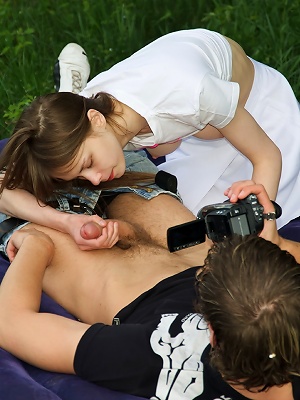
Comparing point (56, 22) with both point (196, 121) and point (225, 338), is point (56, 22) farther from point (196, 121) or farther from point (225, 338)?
point (225, 338)

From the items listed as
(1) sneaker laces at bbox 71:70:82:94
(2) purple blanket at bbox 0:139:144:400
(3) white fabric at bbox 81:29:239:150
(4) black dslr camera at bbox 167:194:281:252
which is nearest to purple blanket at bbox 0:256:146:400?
(2) purple blanket at bbox 0:139:144:400

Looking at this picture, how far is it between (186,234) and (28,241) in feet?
1.63

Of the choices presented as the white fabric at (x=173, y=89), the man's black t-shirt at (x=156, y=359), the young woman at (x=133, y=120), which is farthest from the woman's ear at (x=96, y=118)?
the man's black t-shirt at (x=156, y=359)

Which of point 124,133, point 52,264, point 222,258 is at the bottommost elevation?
point 52,264

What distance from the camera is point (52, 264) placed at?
2.73 metres

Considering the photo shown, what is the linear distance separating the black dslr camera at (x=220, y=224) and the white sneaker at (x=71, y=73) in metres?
1.41

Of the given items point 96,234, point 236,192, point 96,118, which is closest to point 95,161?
point 96,118

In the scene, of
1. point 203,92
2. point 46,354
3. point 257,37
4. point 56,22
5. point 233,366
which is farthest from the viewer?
point 56,22

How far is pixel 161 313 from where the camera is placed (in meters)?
2.33

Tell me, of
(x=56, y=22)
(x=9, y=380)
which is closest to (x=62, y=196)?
(x=9, y=380)

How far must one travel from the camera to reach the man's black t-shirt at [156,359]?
2.15 metres

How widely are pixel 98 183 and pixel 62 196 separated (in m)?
0.23

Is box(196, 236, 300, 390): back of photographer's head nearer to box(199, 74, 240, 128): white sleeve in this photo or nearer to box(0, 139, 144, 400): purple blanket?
box(0, 139, 144, 400): purple blanket

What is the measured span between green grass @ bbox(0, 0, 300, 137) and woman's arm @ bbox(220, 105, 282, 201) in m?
1.49
